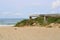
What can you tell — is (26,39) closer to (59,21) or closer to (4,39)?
(4,39)

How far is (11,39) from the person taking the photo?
5828mm

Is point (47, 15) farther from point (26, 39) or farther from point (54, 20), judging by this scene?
point (26, 39)

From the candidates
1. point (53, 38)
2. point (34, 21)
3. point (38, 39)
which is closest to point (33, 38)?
point (38, 39)

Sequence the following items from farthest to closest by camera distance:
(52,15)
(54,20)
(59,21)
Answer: (54,20), (59,21), (52,15)

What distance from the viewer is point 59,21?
431 inches

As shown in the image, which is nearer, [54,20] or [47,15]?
[47,15]

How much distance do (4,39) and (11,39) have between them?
219 millimetres

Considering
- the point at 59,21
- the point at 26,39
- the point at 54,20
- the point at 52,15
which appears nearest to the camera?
the point at 26,39

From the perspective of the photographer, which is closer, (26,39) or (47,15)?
(26,39)

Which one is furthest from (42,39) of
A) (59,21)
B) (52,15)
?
(59,21)

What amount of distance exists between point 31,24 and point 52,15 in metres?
1.82

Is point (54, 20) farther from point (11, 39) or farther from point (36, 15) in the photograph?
point (11, 39)

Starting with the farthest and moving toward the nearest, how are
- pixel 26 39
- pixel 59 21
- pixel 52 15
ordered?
pixel 59 21, pixel 52 15, pixel 26 39

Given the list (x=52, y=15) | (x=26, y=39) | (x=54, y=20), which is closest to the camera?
(x=26, y=39)
